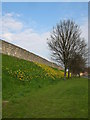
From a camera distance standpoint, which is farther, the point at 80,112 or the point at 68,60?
the point at 68,60

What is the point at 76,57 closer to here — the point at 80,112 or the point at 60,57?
the point at 60,57

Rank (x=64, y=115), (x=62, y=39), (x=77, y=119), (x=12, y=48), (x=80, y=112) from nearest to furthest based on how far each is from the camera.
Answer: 1. (x=77, y=119)
2. (x=64, y=115)
3. (x=80, y=112)
4. (x=12, y=48)
5. (x=62, y=39)

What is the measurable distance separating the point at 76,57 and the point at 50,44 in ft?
18.5

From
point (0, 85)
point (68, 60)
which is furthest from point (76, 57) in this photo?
point (0, 85)

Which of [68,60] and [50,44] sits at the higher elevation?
[50,44]

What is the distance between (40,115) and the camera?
4.53m

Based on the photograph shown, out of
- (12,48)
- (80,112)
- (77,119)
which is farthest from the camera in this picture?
(12,48)

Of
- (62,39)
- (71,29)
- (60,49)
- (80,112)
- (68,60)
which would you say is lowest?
(80,112)

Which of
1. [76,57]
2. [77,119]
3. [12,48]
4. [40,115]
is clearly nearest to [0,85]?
[40,115]

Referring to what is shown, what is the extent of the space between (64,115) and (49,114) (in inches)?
17.1

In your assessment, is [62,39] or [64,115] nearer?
[64,115]

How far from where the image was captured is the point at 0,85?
9055 mm

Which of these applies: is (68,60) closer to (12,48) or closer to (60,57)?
(60,57)

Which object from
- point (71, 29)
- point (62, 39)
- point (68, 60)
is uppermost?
point (71, 29)
